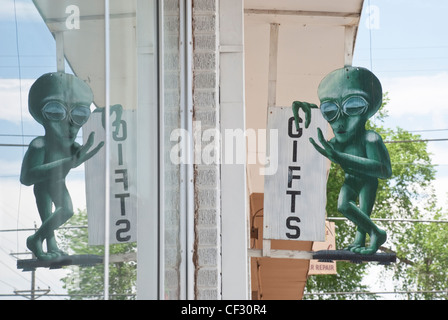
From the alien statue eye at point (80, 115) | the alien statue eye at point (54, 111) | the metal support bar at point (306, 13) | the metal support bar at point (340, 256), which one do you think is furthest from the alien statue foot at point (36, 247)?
the metal support bar at point (306, 13)

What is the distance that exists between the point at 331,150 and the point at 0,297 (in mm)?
3356

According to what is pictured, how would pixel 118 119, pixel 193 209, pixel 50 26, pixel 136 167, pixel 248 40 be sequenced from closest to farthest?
pixel 50 26 < pixel 118 119 < pixel 136 167 < pixel 193 209 < pixel 248 40

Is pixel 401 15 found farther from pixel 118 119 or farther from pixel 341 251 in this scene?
pixel 118 119

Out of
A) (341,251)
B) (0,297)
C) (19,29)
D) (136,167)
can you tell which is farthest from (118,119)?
(341,251)

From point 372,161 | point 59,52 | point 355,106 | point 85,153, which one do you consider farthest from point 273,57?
point 59,52

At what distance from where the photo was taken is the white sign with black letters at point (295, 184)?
14.3 ft

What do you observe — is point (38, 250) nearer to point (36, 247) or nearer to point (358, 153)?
point (36, 247)

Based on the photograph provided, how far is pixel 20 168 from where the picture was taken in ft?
4.27

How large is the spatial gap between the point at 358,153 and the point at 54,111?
301cm

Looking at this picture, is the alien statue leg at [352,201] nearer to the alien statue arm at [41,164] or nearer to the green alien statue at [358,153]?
the green alien statue at [358,153]

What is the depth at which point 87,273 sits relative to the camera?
170 centimetres

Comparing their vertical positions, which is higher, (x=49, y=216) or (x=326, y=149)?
(x=326, y=149)

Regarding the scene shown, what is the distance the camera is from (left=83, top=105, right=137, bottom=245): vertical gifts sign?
1.78 metres

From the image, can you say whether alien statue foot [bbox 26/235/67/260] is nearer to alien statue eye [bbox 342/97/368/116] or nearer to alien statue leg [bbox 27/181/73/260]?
alien statue leg [bbox 27/181/73/260]
